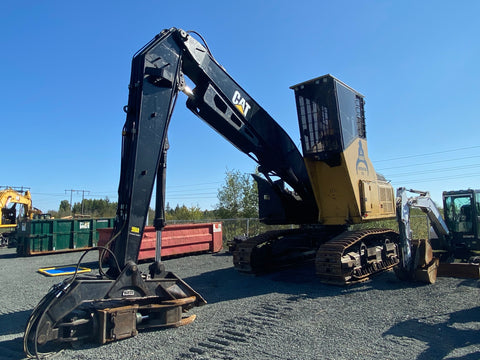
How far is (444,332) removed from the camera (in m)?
4.95

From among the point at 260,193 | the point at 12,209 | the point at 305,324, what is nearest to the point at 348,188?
the point at 260,193

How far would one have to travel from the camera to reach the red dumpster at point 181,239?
42.2 ft

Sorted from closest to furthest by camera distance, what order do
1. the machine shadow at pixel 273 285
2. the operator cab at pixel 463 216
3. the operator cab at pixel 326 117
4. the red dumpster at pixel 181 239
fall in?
the machine shadow at pixel 273 285
the operator cab at pixel 326 117
the operator cab at pixel 463 216
the red dumpster at pixel 181 239

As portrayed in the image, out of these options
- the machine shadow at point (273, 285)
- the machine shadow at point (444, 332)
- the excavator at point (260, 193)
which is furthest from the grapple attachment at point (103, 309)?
the machine shadow at point (444, 332)

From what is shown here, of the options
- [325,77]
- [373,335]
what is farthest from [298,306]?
A: [325,77]

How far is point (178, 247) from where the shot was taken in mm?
13922

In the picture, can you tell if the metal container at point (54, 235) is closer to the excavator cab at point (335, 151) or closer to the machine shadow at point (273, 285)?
the machine shadow at point (273, 285)

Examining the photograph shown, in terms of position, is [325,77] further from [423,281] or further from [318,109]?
[423,281]

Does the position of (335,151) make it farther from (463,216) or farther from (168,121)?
(463,216)

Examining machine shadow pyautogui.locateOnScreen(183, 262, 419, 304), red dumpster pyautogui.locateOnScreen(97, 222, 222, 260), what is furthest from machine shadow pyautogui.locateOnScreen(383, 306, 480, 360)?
red dumpster pyautogui.locateOnScreen(97, 222, 222, 260)

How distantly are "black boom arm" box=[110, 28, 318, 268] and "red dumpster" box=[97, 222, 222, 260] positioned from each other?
5877mm

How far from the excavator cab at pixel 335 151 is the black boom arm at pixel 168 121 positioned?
67 centimetres

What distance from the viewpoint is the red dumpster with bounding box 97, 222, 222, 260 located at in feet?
42.2

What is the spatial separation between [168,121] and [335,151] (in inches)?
164
